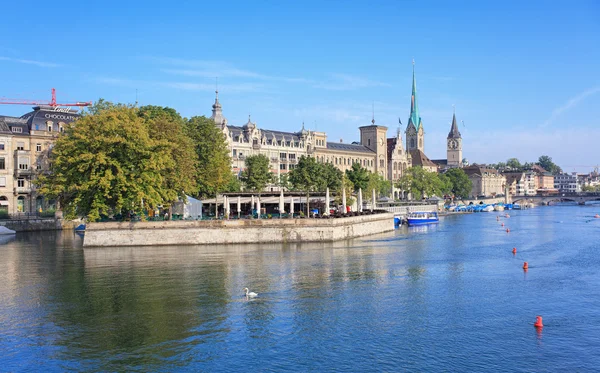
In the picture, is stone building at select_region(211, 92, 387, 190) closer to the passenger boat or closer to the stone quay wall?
the passenger boat

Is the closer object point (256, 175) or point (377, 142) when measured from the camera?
point (256, 175)

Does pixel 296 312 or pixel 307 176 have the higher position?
pixel 307 176

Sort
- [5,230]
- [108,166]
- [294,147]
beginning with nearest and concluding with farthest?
[108,166] → [5,230] → [294,147]

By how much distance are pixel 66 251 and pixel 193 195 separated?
24271mm

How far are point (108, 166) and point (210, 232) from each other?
13.4m

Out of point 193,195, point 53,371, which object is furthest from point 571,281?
point 193,195

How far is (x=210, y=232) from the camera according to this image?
7025 cm

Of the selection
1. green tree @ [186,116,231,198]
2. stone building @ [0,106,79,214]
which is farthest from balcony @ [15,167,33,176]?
green tree @ [186,116,231,198]

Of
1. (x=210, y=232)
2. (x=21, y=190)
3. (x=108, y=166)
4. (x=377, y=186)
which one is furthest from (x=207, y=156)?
(x=377, y=186)

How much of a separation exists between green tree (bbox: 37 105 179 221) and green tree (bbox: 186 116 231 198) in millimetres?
17563

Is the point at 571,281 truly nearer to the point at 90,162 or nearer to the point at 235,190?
the point at 90,162

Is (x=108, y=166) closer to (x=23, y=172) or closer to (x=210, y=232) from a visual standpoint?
(x=210, y=232)

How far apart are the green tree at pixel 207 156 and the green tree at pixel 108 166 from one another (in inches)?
691

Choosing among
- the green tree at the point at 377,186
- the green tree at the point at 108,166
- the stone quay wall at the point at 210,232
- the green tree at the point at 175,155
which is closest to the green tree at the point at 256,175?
the green tree at the point at 175,155
